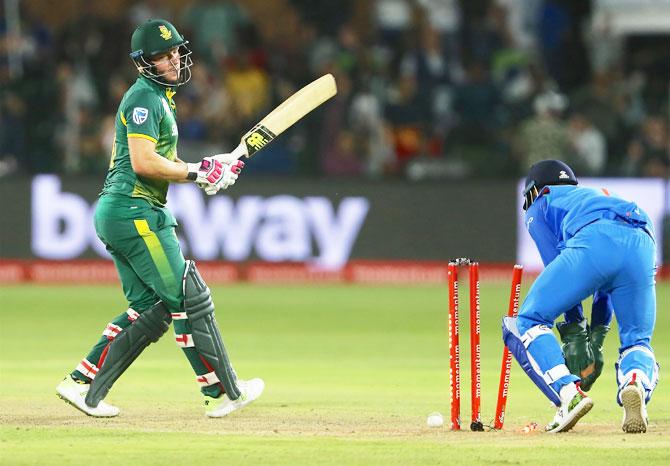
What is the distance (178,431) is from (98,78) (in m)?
12.3

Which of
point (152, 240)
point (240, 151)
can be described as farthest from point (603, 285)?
point (152, 240)

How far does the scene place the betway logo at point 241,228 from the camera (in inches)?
693

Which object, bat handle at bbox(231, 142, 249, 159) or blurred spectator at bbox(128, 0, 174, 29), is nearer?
bat handle at bbox(231, 142, 249, 159)

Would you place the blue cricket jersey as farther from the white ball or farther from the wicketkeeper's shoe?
the white ball

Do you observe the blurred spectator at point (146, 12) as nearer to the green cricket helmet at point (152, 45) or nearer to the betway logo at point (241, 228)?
the betway logo at point (241, 228)

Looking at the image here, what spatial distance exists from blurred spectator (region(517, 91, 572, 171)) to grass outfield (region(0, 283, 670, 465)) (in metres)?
2.86

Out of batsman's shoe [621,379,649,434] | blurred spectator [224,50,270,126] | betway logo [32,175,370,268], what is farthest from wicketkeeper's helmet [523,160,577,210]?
blurred spectator [224,50,270,126]

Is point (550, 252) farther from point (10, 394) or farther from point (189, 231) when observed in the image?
point (189, 231)

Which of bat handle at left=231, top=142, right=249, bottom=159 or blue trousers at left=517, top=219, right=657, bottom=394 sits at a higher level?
bat handle at left=231, top=142, right=249, bottom=159

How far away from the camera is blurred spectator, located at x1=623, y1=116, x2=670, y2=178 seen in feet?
59.0

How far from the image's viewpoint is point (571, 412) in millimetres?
6980

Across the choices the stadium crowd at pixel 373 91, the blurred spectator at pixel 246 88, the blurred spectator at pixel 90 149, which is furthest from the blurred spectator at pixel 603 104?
the blurred spectator at pixel 90 149

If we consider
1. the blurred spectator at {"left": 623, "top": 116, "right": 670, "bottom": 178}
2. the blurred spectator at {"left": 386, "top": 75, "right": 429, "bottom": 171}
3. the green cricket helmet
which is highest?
the green cricket helmet

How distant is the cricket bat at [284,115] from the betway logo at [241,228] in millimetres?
9084
